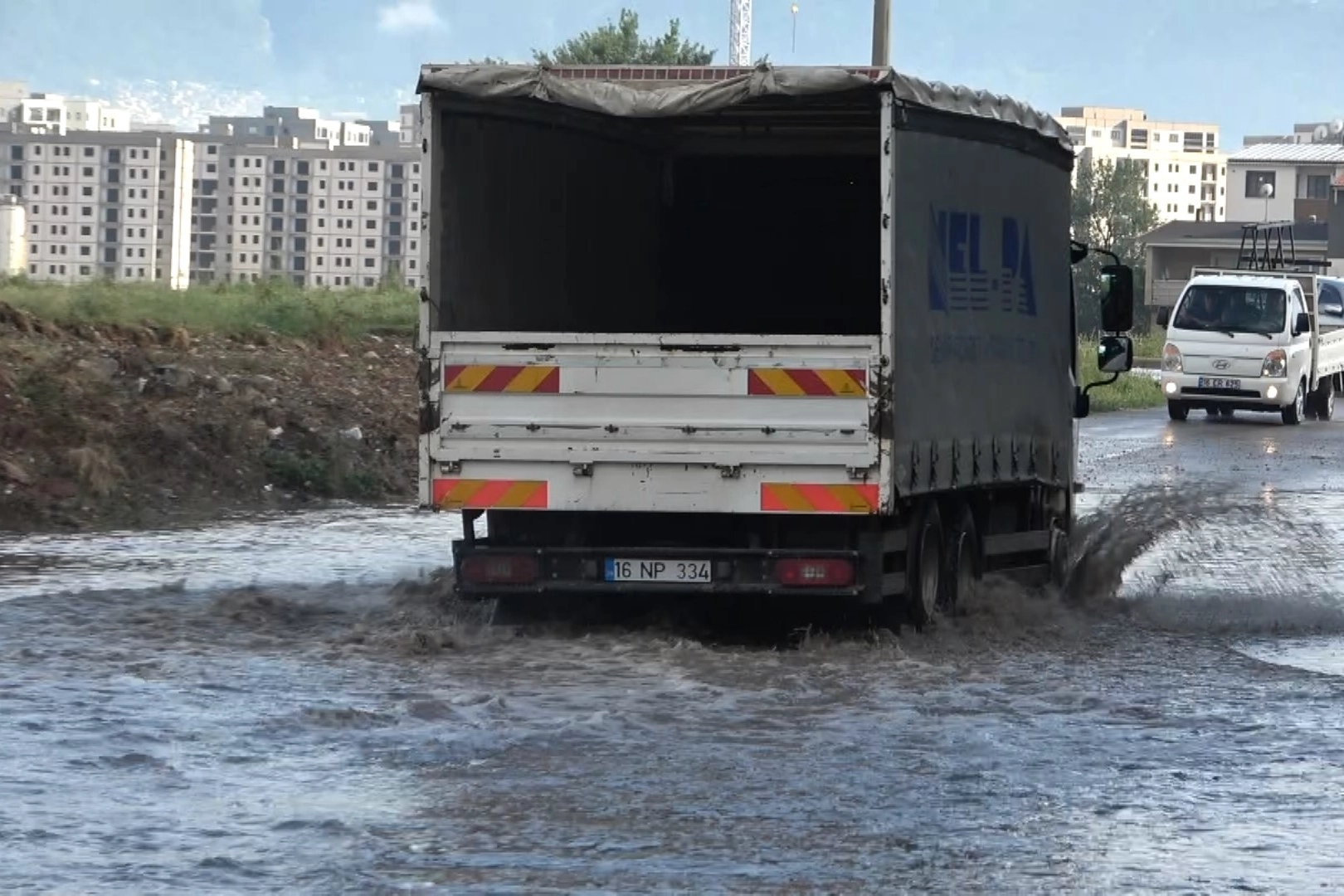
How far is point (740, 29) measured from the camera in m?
118

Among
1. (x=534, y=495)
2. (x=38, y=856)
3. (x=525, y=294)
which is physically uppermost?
(x=525, y=294)

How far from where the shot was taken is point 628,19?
270 ft

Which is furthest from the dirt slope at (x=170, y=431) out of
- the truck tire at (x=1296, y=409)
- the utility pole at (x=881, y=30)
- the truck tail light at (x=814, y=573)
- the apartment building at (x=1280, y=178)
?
the apartment building at (x=1280, y=178)

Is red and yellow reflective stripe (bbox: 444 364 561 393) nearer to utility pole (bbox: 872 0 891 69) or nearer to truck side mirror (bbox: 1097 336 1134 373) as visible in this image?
truck side mirror (bbox: 1097 336 1134 373)

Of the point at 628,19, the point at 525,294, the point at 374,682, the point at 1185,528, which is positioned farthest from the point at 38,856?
the point at 628,19

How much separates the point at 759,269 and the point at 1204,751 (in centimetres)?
769

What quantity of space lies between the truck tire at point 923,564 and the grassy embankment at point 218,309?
45.9ft

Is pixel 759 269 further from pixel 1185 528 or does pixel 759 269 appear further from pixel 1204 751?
pixel 1204 751

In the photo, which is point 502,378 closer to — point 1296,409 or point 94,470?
point 94,470

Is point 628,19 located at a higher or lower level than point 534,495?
higher

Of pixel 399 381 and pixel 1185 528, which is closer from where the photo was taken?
pixel 1185 528

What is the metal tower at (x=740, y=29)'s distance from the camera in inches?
4432

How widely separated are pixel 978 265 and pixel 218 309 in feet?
57.9

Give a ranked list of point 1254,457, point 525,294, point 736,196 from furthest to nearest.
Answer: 1. point 1254,457
2. point 736,196
3. point 525,294
